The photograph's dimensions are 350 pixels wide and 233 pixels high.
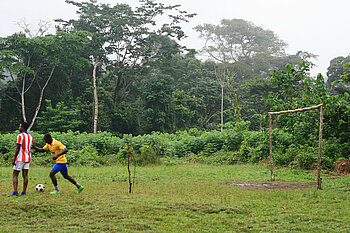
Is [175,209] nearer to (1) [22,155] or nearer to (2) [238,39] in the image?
(1) [22,155]

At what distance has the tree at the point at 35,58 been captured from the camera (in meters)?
29.7

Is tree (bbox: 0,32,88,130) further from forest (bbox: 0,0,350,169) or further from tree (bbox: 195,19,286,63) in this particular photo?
tree (bbox: 195,19,286,63)

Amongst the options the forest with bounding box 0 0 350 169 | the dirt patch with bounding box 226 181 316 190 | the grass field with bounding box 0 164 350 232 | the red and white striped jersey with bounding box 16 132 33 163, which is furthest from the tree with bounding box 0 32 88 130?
the dirt patch with bounding box 226 181 316 190

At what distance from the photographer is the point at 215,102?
141ft

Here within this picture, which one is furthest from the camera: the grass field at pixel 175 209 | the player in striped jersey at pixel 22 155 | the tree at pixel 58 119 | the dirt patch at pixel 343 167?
the tree at pixel 58 119

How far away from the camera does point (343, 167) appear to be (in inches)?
510

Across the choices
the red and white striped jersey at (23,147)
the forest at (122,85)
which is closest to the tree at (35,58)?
the forest at (122,85)

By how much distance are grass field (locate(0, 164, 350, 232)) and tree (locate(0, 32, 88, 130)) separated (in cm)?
2291

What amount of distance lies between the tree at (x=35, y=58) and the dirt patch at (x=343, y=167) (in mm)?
25452

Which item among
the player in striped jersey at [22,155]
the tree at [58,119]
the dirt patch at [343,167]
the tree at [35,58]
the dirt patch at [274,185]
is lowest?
the dirt patch at [274,185]

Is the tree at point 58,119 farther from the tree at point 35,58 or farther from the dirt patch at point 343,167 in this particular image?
the dirt patch at point 343,167

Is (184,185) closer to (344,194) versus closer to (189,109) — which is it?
(344,194)

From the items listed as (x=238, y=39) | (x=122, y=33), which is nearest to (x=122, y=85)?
(x=122, y=33)

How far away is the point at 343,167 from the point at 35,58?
1108 inches
